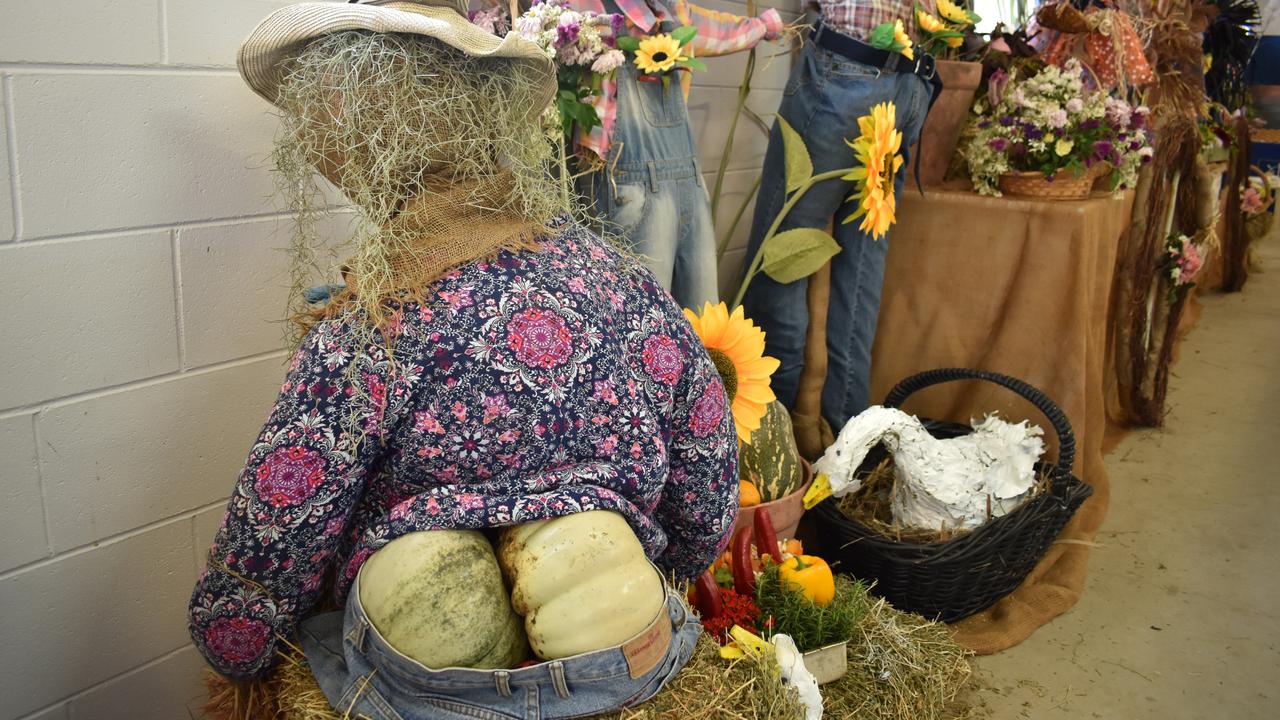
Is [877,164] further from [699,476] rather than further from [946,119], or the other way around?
[699,476]

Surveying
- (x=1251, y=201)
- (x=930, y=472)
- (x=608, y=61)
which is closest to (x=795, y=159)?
(x=608, y=61)

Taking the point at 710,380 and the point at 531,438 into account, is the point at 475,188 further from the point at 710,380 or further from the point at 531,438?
the point at 710,380

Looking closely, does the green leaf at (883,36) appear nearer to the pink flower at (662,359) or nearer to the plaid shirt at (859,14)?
the plaid shirt at (859,14)

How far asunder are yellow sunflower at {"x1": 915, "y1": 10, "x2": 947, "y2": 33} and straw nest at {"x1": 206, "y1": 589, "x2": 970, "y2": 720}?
1.42 m

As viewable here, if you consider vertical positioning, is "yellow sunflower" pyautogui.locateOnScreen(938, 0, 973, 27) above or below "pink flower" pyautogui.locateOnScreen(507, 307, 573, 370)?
above

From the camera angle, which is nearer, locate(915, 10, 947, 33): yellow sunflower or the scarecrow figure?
the scarecrow figure

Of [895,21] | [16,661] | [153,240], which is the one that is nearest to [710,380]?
Result: [153,240]

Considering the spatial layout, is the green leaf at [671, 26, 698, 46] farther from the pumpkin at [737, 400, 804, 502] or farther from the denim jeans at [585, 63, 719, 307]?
the pumpkin at [737, 400, 804, 502]

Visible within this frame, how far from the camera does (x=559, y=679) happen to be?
1050mm

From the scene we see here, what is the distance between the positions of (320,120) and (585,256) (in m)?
0.36

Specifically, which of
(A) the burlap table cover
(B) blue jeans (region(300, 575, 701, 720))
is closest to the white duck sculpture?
(A) the burlap table cover

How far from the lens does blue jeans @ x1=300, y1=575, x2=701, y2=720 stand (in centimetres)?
105

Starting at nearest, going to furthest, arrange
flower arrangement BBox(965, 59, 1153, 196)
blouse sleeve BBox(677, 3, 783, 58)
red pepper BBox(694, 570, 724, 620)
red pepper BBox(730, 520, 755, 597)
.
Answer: red pepper BBox(694, 570, 724, 620) → red pepper BBox(730, 520, 755, 597) → blouse sleeve BBox(677, 3, 783, 58) → flower arrangement BBox(965, 59, 1153, 196)

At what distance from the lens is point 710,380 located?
1.37 meters
